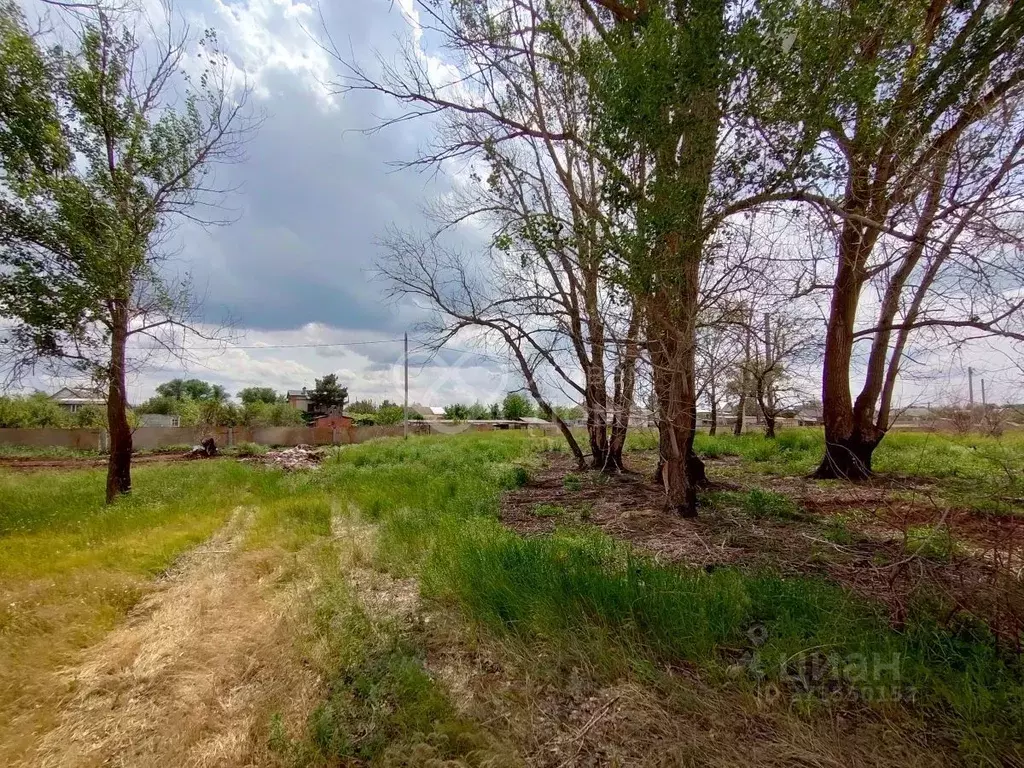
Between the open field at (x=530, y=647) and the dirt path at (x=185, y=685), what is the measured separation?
0.05 ft

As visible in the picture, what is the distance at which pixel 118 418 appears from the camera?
8531 mm

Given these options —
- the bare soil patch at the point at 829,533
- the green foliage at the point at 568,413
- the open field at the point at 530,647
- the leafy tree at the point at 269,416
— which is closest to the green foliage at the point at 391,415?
the leafy tree at the point at 269,416

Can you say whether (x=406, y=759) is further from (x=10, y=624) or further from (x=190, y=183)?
(x=190, y=183)

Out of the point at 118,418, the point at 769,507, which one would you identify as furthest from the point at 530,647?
the point at 118,418

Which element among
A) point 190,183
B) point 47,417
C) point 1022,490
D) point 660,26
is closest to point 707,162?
point 660,26

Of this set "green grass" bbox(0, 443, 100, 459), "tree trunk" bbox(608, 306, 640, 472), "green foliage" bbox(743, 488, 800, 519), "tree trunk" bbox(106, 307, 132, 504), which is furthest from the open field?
"green grass" bbox(0, 443, 100, 459)

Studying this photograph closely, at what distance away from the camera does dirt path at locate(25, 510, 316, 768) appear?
2330mm

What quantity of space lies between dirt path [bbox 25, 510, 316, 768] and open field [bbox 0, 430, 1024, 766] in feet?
0.05

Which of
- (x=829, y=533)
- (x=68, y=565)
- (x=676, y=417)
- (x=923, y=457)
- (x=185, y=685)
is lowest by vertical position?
(x=185, y=685)

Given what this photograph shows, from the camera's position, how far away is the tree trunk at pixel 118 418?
804 centimetres

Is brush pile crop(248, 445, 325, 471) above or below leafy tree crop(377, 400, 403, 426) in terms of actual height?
below

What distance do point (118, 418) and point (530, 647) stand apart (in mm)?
9055

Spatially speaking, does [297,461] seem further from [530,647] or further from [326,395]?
[326,395]

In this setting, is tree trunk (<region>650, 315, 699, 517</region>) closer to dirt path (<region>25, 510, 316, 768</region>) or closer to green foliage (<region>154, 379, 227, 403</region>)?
dirt path (<region>25, 510, 316, 768</region>)
